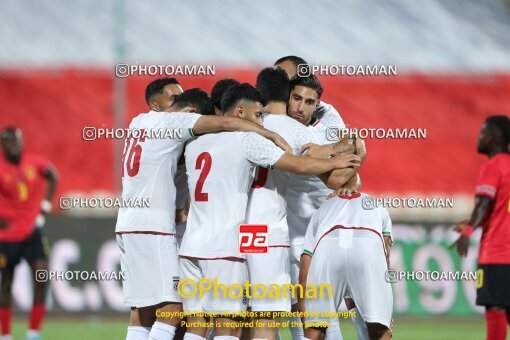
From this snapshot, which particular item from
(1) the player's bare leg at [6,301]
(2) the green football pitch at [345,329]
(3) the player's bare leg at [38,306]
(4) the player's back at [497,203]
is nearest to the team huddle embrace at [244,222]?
(4) the player's back at [497,203]

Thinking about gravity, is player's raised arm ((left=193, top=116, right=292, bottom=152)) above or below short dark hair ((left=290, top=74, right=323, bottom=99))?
below

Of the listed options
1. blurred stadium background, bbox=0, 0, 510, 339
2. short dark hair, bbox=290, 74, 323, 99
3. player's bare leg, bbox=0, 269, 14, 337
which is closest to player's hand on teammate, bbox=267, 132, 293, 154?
short dark hair, bbox=290, 74, 323, 99

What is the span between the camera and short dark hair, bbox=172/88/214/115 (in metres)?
7.40

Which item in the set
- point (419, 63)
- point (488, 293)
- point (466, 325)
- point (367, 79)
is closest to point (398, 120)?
point (367, 79)

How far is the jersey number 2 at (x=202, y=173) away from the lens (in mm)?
7066

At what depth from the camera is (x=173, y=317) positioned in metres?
7.38

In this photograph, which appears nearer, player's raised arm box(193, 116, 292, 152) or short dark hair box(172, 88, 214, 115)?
player's raised arm box(193, 116, 292, 152)

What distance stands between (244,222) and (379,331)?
1.16 m

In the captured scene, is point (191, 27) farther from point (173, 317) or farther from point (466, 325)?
point (173, 317)

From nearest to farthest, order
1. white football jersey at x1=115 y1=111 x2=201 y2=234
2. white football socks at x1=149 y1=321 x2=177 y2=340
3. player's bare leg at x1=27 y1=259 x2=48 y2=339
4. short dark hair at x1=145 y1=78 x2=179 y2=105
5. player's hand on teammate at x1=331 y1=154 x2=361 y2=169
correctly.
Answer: player's hand on teammate at x1=331 y1=154 x2=361 y2=169 → white football socks at x1=149 y1=321 x2=177 y2=340 → white football jersey at x1=115 y1=111 x2=201 y2=234 → short dark hair at x1=145 y1=78 x2=179 y2=105 → player's bare leg at x1=27 y1=259 x2=48 y2=339

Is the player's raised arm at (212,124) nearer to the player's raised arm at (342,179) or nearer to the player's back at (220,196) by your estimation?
the player's back at (220,196)

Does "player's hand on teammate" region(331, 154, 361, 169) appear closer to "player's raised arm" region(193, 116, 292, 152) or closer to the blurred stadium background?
"player's raised arm" region(193, 116, 292, 152)

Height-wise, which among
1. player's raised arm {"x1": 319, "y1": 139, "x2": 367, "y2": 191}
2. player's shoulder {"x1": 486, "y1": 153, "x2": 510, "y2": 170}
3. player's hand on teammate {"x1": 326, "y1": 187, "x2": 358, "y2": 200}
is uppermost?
player's shoulder {"x1": 486, "y1": 153, "x2": 510, "y2": 170}

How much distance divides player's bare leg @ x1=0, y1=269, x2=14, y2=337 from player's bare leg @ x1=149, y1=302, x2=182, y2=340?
4420 mm
